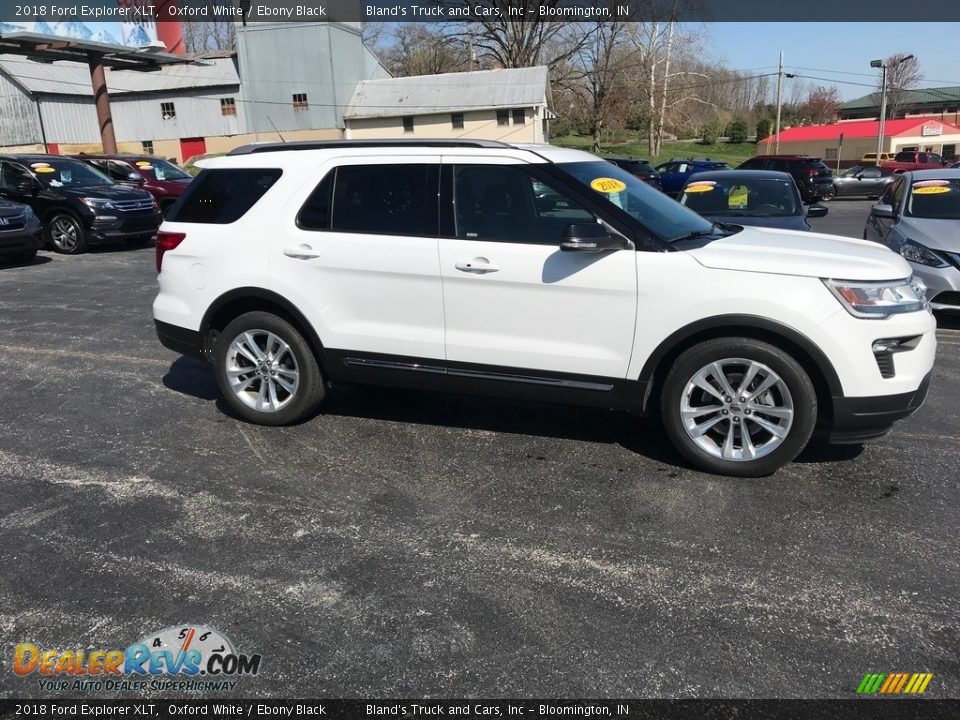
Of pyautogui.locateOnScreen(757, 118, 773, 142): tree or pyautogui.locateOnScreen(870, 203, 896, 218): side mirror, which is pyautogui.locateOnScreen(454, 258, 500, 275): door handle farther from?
pyautogui.locateOnScreen(757, 118, 773, 142): tree

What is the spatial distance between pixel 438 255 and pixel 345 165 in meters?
0.94

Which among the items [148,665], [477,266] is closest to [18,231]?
[477,266]

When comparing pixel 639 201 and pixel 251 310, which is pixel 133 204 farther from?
pixel 639 201

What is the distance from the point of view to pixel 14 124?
45.1 meters

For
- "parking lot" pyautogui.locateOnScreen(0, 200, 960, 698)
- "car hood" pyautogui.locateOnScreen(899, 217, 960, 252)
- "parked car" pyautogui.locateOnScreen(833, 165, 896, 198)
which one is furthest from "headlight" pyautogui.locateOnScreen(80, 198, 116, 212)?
"parked car" pyautogui.locateOnScreen(833, 165, 896, 198)

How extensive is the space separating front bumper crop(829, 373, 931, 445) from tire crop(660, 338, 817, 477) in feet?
0.43

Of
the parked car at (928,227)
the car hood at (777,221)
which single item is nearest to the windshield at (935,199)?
the parked car at (928,227)

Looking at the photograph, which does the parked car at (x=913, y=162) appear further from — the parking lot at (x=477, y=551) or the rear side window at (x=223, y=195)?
the rear side window at (x=223, y=195)

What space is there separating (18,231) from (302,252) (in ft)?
30.7

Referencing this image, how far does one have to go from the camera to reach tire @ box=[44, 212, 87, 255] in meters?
13.7

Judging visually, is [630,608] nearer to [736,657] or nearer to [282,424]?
[736,657]

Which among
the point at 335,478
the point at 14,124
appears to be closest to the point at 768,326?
the point at 335,478

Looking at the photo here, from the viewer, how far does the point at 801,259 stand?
411 cm

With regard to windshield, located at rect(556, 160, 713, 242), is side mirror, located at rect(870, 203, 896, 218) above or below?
below
